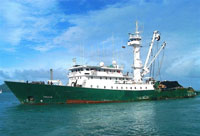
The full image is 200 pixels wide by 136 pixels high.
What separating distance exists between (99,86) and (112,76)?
3309mm

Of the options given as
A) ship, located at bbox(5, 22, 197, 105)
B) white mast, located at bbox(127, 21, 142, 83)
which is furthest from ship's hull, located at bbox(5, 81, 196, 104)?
white mast, located at bbox(127, 21, 142, 83)

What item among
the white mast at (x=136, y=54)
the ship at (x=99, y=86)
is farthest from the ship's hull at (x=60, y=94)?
the white mast at (x=136, y=54)

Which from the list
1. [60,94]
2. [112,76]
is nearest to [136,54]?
[112,76]

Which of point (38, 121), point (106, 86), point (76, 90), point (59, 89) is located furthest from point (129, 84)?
point (38, 121)

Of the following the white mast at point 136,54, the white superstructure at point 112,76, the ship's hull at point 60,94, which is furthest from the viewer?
the white mast at point 136,54

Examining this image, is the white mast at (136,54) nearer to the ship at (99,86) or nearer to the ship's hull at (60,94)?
the ship at (99,86)

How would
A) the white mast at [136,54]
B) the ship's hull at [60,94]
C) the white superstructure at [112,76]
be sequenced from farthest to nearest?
the white mast at [136,54]
the white superstructure at [112,76]
the ship's hull at [60,94]

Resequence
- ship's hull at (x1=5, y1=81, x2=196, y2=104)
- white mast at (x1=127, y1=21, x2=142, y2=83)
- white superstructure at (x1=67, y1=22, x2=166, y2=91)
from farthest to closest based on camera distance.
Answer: white mast at (x1=127, y1=21, x2=142, y2=83), white superstructure at (x1=67, y1=22, x2=166, y2=91), ship's hull at (x1=5, y1=81, x2=196, y2=104)

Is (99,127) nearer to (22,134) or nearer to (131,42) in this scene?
(22,134)

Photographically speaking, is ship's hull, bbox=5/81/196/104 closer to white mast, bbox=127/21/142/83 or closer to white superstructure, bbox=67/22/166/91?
white superstructure, bbox=67/22/166/91

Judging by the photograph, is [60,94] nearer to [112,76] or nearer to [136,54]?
[112,76]

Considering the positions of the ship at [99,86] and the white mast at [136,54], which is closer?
the ship at [99,86]

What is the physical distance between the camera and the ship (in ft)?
109

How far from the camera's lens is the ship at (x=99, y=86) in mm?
33219
